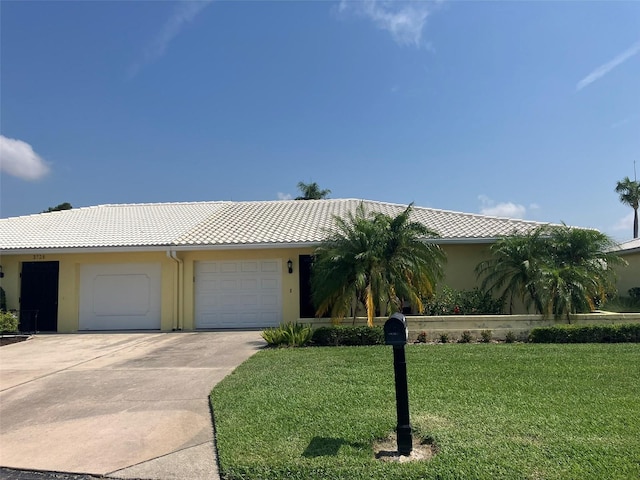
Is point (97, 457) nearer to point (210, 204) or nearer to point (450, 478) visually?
point (450, 478)

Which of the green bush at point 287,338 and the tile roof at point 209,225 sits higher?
the tile roof at point 209,225

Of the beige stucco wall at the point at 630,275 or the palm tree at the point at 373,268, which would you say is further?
the beige stucco wall at the point at 630,275

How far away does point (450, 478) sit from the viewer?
3598 mm

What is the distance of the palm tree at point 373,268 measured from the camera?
11.4 m

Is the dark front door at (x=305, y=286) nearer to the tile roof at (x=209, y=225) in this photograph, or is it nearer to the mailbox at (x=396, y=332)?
the tile roof at (x=209, y=225)

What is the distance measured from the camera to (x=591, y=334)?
10477 mm

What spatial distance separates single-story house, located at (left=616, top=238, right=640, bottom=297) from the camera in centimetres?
1998

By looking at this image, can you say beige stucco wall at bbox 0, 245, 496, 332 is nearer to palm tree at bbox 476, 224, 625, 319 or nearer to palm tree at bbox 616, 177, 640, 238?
palm tree at bbox 476, 224, 625, 319

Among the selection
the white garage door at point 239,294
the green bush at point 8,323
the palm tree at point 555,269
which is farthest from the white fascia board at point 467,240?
the green bush at point 8,323

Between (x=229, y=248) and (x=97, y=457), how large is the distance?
33.2ft

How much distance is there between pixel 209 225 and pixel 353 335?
8606 millimetres

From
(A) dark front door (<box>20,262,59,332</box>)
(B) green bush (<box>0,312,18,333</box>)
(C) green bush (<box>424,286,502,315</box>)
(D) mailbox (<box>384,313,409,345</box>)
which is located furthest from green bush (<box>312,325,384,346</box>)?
(A) dark front door (<box>20,262,59,332</box>)

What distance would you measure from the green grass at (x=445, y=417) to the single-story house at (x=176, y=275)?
20.9 ft

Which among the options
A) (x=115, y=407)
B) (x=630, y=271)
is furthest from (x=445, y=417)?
(x=630, y=271)
